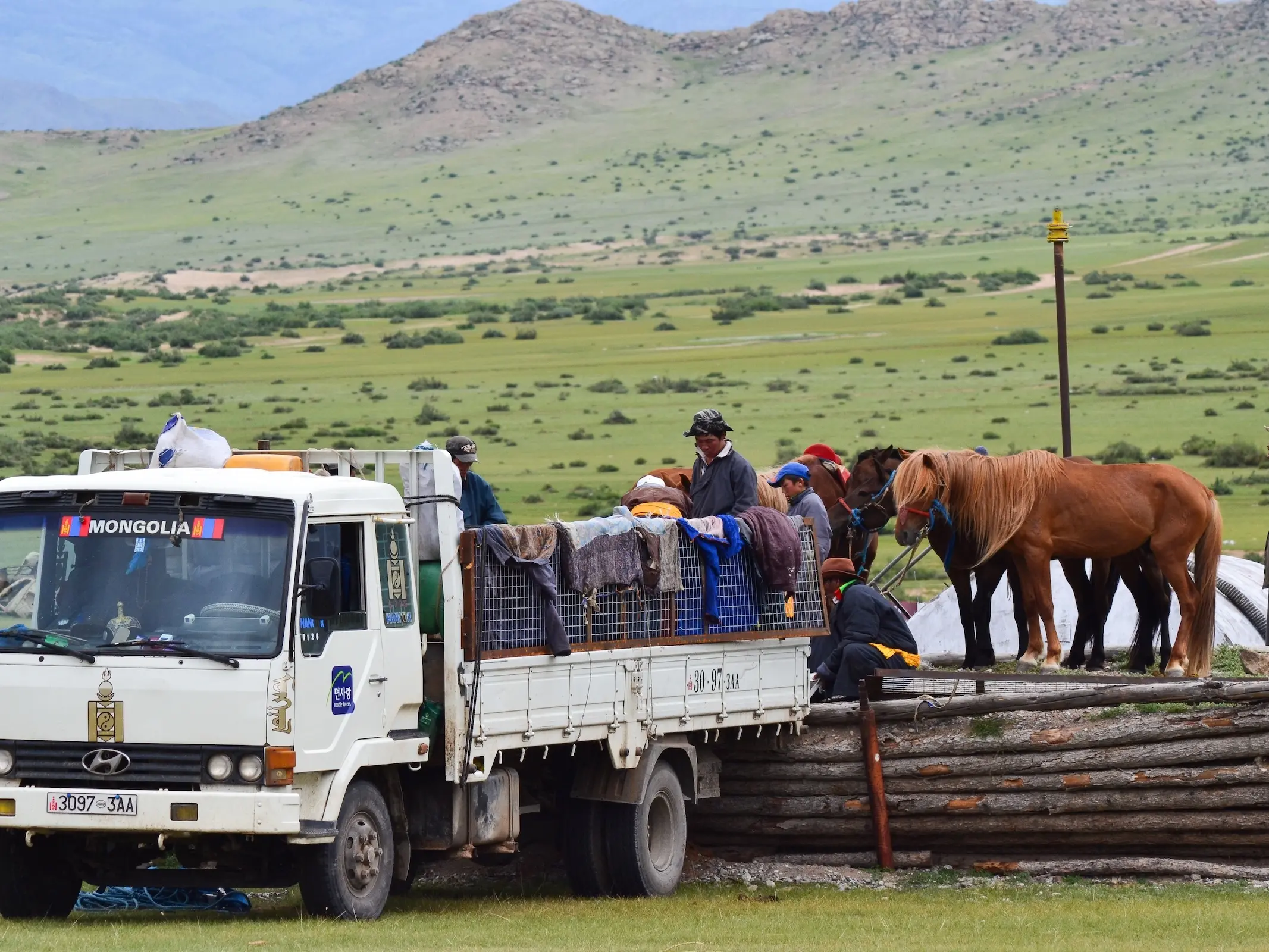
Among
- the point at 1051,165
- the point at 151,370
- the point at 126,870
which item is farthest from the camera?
the point at 1051,165

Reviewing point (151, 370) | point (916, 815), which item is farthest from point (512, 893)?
point (151, 370)

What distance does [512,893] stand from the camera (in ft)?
40.6

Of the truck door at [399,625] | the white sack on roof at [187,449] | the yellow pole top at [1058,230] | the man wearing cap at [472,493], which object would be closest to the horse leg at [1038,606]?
the man wearing cap at [472,493]

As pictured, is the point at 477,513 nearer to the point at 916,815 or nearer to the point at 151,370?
the point at 916,815

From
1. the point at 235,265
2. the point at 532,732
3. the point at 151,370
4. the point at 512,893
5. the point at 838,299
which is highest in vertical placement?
the point at 235,265

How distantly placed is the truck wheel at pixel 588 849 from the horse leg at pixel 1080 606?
5402mm

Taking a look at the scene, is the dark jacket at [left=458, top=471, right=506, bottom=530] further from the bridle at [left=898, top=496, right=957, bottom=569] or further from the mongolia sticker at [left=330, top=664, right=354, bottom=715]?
the bridle at [left=898, top=496, right=957, bottom=569]

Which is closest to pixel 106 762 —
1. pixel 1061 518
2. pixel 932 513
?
pixel 932 513

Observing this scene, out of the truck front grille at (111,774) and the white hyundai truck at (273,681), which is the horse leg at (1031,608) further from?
the truck front grille at (111,774)

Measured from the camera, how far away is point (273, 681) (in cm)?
971

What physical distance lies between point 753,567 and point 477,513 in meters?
1.74

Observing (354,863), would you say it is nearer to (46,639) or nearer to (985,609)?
(46,639)

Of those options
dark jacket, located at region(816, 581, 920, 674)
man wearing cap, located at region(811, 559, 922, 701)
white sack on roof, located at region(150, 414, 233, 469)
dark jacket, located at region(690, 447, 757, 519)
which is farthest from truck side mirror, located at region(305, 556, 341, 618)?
dark jacket, located at region(816, 581, 920, 674)

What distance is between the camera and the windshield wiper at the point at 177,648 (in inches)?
382
